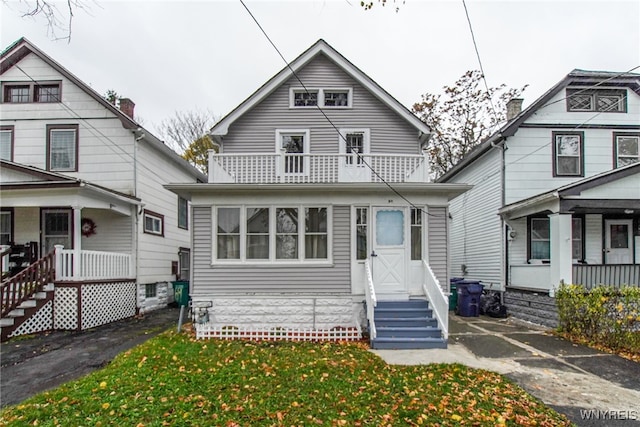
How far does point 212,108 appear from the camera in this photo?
94.3 feet

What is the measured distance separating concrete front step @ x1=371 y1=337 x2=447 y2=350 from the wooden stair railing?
29.3 ft

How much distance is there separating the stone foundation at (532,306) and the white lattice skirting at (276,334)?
5601 mm

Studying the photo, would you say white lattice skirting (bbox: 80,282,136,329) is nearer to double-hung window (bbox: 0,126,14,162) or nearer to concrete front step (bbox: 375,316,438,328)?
double-hung window (bbox: 0,126,14,162)

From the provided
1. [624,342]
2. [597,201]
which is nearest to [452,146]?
[597,201]

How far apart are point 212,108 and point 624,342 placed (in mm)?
28530

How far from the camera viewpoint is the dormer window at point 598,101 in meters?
12.2

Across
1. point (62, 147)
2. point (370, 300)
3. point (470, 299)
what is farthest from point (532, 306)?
point (62, 147)

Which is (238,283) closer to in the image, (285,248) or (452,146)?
(285,248)

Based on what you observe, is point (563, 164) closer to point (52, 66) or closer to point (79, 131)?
point (79, 131)

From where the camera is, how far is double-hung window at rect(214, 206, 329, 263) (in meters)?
9.36

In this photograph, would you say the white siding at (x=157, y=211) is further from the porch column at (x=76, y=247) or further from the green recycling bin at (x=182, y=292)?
the porch column at (x=76, y=247)

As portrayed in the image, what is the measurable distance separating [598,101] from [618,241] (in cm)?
490

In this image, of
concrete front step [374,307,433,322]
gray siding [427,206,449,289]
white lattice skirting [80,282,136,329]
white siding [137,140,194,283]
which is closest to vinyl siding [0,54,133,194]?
white siding [137,140,194,283]

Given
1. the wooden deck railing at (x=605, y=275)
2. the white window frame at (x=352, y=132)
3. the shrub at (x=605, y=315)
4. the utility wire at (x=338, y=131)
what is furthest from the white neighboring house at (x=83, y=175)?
the wooden deck railing at (x=605, y=275)
